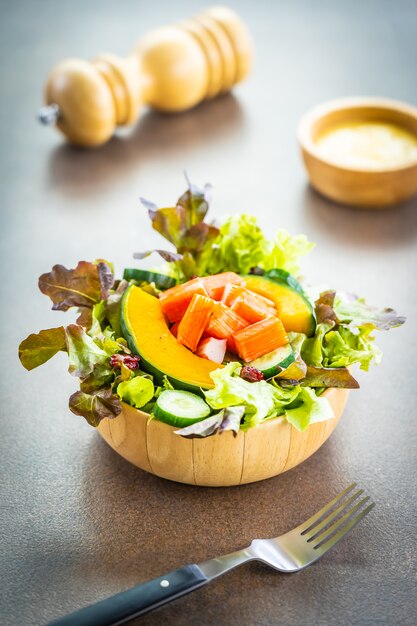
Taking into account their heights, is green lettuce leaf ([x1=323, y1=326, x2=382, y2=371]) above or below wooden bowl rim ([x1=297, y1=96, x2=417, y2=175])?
below

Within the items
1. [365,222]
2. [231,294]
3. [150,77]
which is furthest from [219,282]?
[150,77]

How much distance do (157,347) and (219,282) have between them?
0.61 ft

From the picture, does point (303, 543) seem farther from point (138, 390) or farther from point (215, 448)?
point (138, 390)

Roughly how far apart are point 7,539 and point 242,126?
160 cm

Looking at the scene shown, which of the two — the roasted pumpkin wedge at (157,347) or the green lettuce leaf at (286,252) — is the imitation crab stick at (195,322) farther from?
the green lettuce leaf at (286,252)

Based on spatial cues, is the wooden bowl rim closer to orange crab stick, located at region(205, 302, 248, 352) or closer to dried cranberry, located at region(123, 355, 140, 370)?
orange crab stick, located at region(205, 302, 248, 352)

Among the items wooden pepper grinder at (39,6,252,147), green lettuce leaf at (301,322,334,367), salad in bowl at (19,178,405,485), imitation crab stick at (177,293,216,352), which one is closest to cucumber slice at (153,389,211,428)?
salad in bowl at (19,178,405,485)

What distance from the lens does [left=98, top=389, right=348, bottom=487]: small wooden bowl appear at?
1151 millimetres

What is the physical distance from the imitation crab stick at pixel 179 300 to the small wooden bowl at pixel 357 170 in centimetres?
77

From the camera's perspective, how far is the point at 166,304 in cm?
132

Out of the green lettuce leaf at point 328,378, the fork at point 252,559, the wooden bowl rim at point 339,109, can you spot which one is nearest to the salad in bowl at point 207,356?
the green lettuce leaf at point 328,378

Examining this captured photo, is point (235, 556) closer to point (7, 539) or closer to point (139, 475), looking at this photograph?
point (139, 475)

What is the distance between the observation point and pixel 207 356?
1.25 m

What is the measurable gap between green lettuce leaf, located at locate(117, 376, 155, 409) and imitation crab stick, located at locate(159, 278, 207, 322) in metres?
0.18
